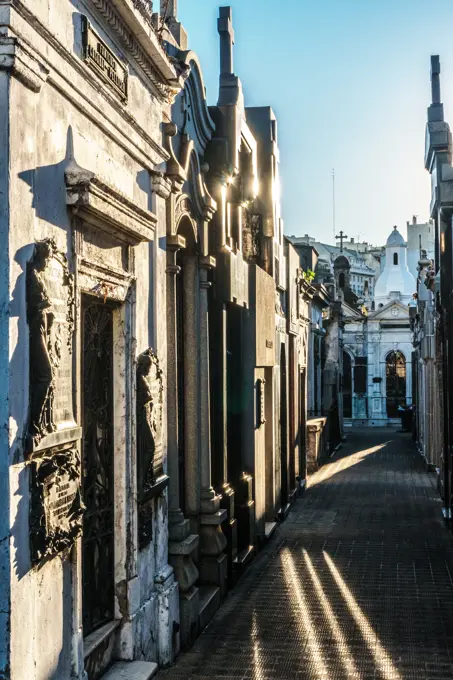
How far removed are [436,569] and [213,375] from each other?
3.87m

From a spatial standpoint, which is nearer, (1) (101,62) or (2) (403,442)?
(1) (101,62)

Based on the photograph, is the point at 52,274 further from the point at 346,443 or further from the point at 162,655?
the point at 346,443

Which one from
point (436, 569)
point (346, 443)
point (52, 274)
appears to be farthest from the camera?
point (346, 443)

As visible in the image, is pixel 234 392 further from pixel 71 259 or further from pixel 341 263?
pixel 341 263

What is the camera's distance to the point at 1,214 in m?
4.07

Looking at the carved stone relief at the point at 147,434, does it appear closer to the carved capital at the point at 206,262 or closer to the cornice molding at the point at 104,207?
the cornice molding at the point at 104,207

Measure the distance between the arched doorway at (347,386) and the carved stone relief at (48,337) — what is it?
133 feet

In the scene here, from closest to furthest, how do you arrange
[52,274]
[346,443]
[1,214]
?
[1,214]
[52,274]
[346,443]

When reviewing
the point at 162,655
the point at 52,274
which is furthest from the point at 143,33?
the point at 162,655

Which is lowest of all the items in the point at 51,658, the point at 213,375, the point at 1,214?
the point at 51,658

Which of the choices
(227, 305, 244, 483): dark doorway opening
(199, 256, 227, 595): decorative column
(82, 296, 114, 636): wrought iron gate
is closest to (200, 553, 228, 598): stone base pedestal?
(199, 256, 227, 595): decorative column

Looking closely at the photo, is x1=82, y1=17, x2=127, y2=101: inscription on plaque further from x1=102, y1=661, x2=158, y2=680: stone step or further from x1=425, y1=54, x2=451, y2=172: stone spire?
x1=425, y1=54, x2=451, y2=172: stone spire

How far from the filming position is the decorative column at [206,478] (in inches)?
350

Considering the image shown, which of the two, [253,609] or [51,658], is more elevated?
[51,658]
